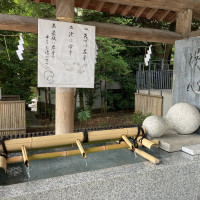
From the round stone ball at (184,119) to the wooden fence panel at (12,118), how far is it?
443 centimetres

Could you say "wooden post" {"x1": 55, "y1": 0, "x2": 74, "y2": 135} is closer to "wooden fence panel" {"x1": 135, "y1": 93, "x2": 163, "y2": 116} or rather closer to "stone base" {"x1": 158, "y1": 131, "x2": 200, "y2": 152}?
"stone base" {"x1": 158, "y1": 131, "x2": 200, "y2": 152}

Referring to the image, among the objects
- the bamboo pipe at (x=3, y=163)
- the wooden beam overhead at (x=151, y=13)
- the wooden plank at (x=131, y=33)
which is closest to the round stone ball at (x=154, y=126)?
the bamboo pipe at (x=3, y=163)

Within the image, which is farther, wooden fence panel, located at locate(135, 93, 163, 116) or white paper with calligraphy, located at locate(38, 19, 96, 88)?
wooden fence panel, located at locate(135, 93, 163, 116)

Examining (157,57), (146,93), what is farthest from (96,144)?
(157,57)

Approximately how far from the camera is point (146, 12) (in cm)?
446

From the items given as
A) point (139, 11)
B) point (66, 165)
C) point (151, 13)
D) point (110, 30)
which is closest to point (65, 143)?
point (66, 165)

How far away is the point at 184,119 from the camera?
316 cm

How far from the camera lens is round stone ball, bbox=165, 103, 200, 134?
316 cm

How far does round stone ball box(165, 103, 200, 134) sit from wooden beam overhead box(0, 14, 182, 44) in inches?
69.3

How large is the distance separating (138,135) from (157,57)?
10.3 meters

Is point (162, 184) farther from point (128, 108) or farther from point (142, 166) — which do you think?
point (128, 108)

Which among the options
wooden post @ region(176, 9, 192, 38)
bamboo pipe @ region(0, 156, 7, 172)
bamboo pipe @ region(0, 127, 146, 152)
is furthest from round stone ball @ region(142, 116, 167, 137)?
wooden post @ region(176, 9, 192, 38)

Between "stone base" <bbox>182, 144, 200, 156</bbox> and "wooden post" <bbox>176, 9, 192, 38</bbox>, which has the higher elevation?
"wooden post" <bbox>176, 9, 192, 38</bbox>

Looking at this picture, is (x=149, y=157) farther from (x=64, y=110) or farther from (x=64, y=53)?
(x=64, y=53)
